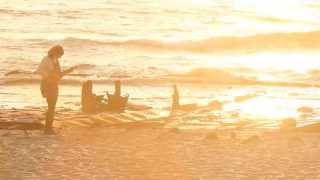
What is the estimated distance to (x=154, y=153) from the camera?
1395cm

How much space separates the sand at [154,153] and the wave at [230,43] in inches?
1571

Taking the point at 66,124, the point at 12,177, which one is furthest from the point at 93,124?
the point at 12,177

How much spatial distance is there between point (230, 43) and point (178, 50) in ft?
20.7

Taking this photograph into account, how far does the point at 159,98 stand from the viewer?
28109mm

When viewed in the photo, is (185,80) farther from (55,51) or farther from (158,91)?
(55,51)

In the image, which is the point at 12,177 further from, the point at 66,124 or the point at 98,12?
the point at 98,12

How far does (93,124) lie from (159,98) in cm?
975

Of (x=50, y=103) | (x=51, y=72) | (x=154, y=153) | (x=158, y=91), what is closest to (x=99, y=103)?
(x=50, y=103)

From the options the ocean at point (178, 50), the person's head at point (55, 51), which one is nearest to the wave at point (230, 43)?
the ocean at point (178, 50)

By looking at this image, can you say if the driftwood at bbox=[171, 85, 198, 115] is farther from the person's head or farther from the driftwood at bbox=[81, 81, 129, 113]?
the person's head

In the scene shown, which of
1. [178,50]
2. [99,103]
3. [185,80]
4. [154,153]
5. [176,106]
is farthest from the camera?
[178,50]

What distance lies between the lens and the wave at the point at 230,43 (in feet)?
193

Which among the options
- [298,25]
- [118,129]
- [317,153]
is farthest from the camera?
[298,25]

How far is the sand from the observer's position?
1206 cm
